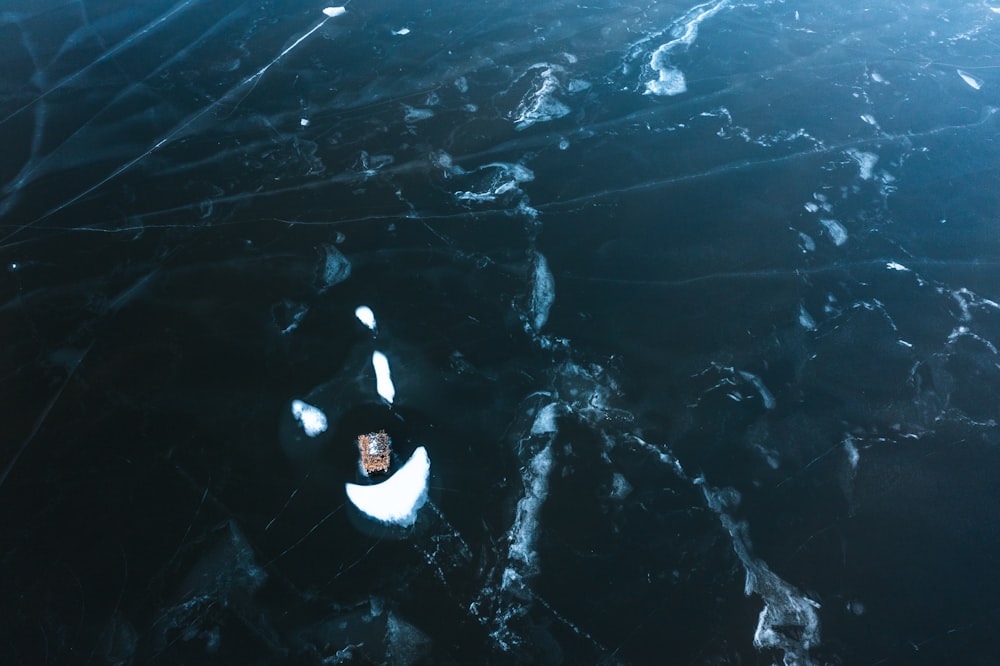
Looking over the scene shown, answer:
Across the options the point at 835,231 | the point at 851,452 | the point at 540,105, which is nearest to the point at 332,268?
the point at 540,105

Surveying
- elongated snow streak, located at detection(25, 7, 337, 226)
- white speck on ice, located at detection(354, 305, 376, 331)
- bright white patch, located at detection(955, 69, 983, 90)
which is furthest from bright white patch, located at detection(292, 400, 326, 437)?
bright white patch, located at detection(955, 69, 983, 90)

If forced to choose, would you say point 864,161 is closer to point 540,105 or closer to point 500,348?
point 540,105

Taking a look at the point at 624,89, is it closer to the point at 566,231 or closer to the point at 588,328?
the point at 566,231

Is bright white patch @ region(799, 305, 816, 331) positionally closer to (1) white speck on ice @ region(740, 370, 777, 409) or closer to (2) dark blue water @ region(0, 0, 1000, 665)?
(2) dark blue water @ region(0, 0, 1000, 665)

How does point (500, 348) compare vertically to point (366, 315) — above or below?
below

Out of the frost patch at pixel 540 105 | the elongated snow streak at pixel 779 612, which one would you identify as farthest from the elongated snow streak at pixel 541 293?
the elongated snow streak at pixel 779 612
